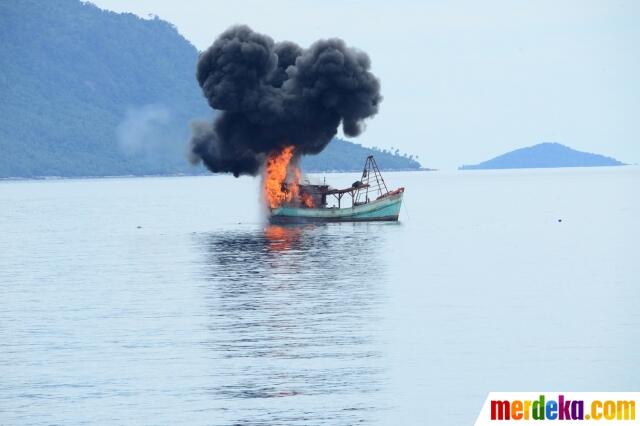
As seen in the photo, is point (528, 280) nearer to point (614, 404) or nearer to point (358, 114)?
point (614, 404)

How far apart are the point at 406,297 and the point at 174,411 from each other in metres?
28.5

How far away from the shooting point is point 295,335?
52.3m

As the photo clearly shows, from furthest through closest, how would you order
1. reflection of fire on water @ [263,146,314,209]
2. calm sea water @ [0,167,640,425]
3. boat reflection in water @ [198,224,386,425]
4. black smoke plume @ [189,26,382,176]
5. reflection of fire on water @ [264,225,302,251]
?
black smoke plume @ [189,26,382,176] → reflection of fire on water @ [263,146,314,209] → reflection of fire on water @ [264,225,302,251] → calm sea water @ [0,167,640,425] → boat reflection in water @ [198,224,386,425]

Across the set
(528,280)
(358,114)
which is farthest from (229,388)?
(358,114)

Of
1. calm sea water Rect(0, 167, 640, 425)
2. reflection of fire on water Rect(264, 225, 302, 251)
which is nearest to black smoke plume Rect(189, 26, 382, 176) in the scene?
reflection of fire on water Rect(264, 225, 302, 251)

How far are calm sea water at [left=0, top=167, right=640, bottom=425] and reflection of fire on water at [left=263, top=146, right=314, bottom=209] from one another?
19490 mm

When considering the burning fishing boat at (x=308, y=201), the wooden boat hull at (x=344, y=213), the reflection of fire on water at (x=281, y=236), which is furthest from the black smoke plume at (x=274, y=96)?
the reflection of fire on water at (x=281, y=236)

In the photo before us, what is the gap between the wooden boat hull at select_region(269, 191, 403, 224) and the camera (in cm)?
12500

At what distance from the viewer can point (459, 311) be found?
6056 centimetres

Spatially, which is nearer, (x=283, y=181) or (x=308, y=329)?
(x=308, y=329)

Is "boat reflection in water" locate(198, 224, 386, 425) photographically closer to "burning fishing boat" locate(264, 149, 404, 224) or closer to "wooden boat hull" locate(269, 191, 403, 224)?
"wooden boat hull" locate(269, 191, 403, 224)

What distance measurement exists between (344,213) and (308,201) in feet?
13.1

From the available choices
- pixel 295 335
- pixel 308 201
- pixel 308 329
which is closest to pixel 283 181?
pixel 308 201

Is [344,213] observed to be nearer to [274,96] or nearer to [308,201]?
[308,201]
